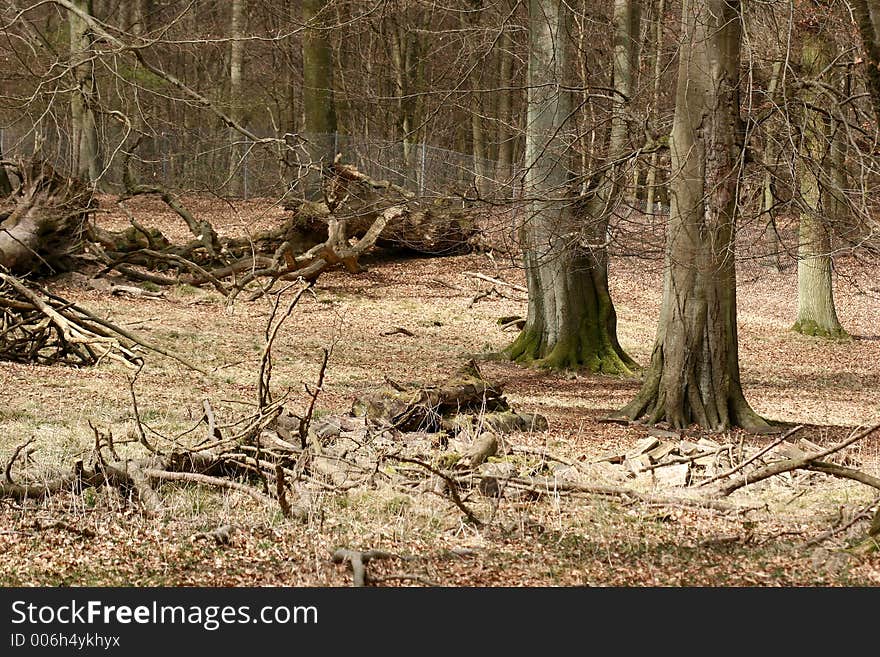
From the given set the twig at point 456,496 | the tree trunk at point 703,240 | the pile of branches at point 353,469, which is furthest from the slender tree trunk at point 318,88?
the twig at point 456,496

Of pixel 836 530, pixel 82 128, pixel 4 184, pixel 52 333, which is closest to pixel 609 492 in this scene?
pixel 836 530

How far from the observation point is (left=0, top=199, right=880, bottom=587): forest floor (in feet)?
17.7

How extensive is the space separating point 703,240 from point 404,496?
4942mm

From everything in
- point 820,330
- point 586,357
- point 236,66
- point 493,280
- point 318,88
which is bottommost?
point 586,357

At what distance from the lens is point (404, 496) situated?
655cm

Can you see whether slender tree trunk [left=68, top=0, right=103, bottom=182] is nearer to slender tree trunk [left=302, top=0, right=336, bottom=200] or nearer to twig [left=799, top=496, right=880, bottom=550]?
slender tree trunk [left=302, top=0, right=336, bottom=200]

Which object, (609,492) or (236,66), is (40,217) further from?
Answer: (236,66)

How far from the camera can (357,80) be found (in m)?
35.8

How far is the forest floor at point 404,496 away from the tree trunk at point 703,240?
1.83 feet

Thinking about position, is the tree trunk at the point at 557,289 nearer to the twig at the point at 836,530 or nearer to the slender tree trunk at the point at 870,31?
the slender tree trunk at the point at 870,31

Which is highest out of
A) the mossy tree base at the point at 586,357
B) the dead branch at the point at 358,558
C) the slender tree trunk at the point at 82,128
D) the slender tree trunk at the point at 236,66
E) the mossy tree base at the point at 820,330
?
the slender tree trunk at the point at 236,66

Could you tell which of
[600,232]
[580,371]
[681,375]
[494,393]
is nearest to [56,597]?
[494,393]

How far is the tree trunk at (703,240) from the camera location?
991 centimetres

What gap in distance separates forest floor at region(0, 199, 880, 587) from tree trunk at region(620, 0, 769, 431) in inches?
22.0
